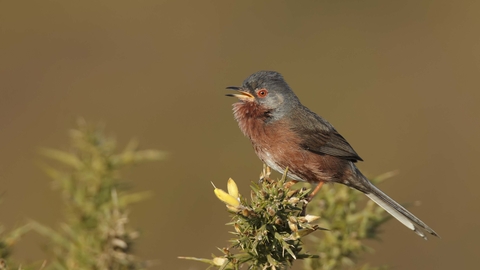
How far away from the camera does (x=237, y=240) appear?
8.21 ft

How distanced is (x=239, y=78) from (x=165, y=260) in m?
3.55

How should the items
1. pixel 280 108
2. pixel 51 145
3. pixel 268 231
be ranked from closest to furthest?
pixel 268 231, pixel 280 108, pixel 51 145

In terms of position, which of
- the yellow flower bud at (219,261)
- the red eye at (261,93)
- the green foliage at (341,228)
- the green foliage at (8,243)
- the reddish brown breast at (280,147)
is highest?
the red eye at (261,93)

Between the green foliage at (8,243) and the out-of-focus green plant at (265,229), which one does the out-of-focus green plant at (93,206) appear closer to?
the green foliage at (8,243)

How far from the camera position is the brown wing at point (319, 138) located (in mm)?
4812

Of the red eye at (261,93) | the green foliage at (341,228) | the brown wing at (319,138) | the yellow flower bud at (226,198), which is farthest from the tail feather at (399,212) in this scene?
the yellow flower bud at (226,198)

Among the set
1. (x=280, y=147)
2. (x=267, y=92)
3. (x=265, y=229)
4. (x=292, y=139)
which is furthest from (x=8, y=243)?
(x=267, y=92)

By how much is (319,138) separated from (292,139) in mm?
311

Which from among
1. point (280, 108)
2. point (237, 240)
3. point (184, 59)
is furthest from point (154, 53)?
point (237, 240)

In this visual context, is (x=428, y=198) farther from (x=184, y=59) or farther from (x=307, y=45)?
(x=184, y=59)

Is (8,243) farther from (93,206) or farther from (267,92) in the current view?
(267,92)

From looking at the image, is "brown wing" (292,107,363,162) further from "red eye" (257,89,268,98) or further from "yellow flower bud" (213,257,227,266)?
"yellow flower bud" (213,257,227,266)

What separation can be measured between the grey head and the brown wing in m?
0.14

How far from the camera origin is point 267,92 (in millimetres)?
4883
